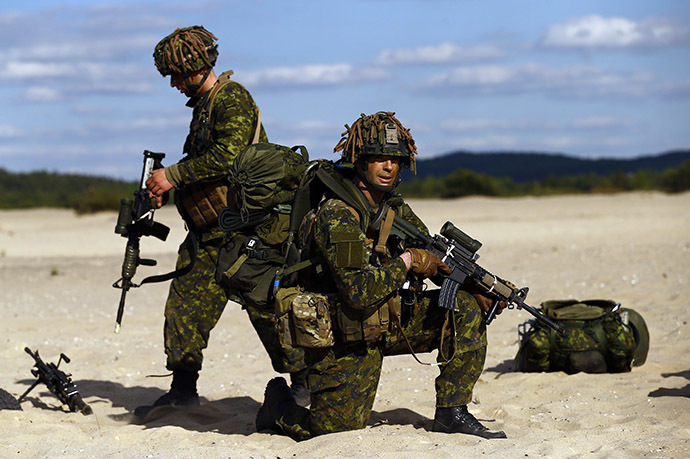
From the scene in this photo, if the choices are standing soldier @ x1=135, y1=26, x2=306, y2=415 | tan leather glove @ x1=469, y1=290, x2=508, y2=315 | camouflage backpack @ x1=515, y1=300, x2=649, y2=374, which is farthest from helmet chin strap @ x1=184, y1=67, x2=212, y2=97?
camouflage backpack @ x1=515, y1=300, x2=649, y2=374

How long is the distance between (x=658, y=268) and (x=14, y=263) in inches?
455

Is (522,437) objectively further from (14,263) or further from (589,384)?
(14,263)

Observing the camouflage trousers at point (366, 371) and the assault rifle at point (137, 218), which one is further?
the assault rifle at point (137, 218)

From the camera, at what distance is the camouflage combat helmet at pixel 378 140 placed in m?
5.13

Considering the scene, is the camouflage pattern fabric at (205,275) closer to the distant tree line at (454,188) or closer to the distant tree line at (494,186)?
the distant tree line at (454,188)

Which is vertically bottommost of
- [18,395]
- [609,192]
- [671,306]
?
[18,395]

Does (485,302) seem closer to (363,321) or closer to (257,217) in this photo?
(363,321)

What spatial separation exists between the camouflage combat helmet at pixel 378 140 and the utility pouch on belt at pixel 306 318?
808 millimetres

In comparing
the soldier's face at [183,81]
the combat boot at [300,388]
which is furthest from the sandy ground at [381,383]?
the soldier's face at [183,81]

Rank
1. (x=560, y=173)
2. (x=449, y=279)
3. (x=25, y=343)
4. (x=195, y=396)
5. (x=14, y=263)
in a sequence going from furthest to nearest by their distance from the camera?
(x=560, y=173) < (x=14, y=263) < (x=25, y=343) < (x=195, y=396) < (x=449, y=279)

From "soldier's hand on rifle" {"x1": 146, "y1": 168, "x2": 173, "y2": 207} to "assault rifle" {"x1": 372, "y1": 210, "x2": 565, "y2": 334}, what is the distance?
162cm

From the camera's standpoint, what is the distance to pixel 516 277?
13203 mm

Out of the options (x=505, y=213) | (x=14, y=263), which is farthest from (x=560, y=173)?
(x=14, y=263)

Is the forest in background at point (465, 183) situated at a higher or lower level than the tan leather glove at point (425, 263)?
higher
